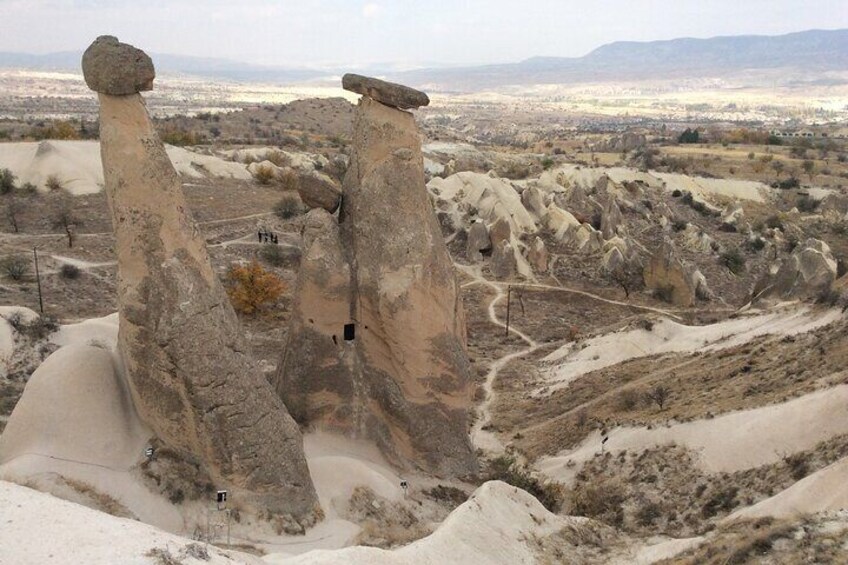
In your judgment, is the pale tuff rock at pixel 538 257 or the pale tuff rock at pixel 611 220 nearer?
the pale tuff rock at pixel 538 257

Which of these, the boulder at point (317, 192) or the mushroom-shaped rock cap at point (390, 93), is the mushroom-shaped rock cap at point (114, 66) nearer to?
the boulder at point (317, 192)

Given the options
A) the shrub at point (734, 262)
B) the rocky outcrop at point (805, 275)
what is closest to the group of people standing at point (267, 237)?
the rocky outcrop at point (805, 275)

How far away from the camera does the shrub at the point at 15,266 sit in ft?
71.7

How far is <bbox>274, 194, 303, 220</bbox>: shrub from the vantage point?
1341 inches

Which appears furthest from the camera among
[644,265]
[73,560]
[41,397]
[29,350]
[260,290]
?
[644,265]

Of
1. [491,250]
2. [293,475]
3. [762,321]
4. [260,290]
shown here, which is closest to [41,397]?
[293,475]

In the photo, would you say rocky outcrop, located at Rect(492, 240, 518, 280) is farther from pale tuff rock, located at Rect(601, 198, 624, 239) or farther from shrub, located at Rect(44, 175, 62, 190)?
shrub, located at Rect(44, 175, 62, 190)

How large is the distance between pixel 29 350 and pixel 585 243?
85.2 ft

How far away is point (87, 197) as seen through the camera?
33312 mm

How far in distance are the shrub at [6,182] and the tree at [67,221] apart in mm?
3474

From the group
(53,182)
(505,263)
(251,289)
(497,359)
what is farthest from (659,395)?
(53,182)

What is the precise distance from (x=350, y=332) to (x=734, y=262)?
88.1 feet

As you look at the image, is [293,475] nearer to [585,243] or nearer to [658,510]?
[658,510]

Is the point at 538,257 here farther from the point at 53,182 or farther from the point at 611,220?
the point at 53,182
